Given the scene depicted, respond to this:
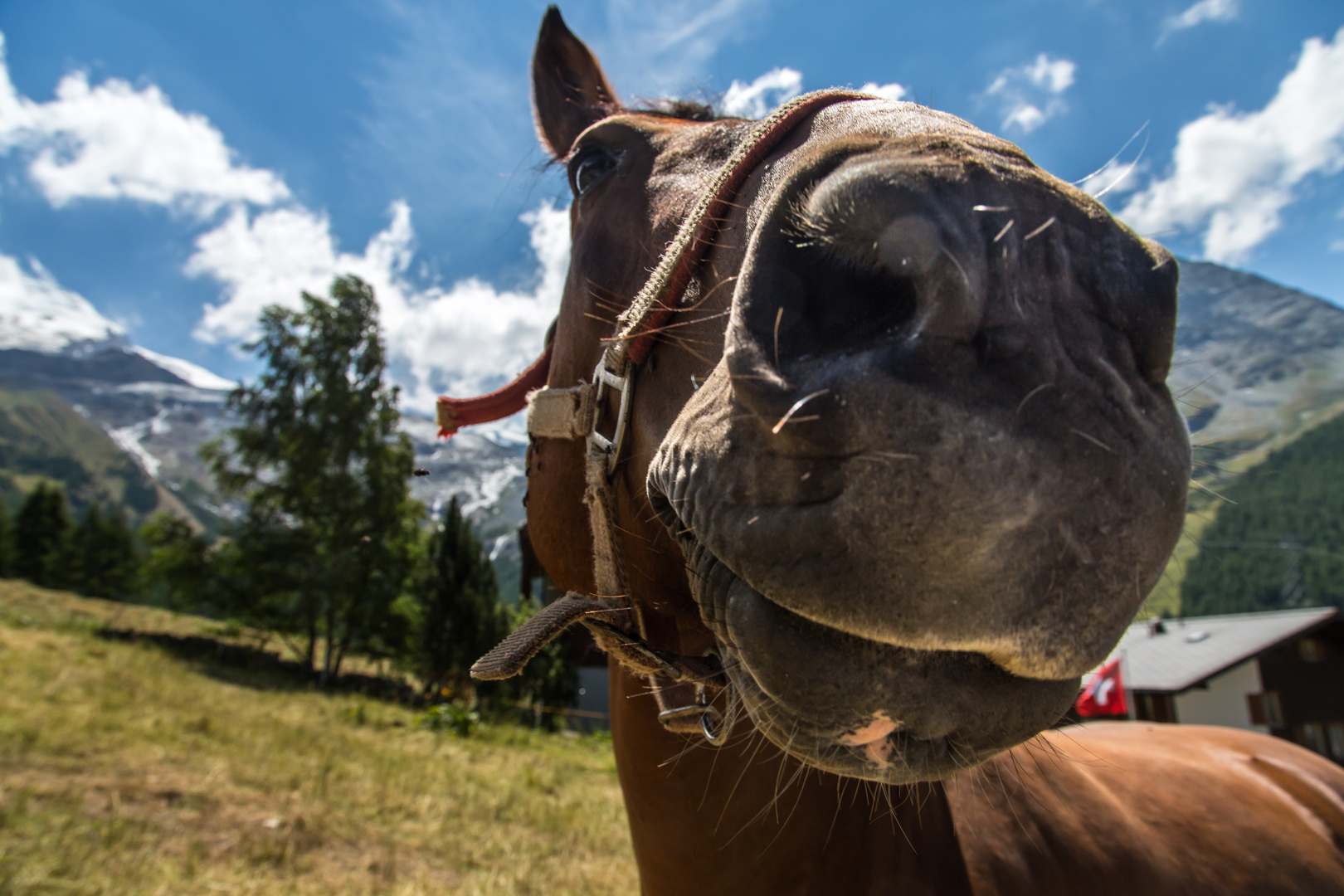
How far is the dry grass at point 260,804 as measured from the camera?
3934 millimetres

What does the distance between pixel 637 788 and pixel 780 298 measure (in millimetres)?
1435

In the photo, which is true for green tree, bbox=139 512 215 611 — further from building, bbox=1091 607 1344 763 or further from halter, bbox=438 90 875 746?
building, bbox=1091 607 1344 763

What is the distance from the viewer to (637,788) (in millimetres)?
1703

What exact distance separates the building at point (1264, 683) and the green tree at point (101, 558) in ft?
201

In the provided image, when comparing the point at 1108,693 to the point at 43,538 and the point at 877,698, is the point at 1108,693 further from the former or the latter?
the point at 43,538

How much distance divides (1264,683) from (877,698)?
26.6 metres

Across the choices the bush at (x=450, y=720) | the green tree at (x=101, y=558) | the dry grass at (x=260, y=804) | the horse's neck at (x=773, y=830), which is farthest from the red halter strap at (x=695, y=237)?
the green tree at (x=101, y=558)

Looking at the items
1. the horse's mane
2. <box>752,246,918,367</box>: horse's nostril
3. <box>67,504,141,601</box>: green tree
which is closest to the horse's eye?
the horse's mane

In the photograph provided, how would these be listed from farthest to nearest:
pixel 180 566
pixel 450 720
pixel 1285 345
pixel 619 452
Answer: pixel 1285 345 < pixel 180 566 < pixel 450 720 < pixel 619 452

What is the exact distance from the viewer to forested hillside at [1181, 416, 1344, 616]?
71062 millimetres

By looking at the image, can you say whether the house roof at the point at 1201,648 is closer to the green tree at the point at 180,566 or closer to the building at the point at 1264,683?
the building at the point at 1264,683

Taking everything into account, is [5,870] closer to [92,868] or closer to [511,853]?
[92,868]

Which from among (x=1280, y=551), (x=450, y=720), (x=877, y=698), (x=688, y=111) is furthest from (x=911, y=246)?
(x=1280, y=551)

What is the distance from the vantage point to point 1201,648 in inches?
826
